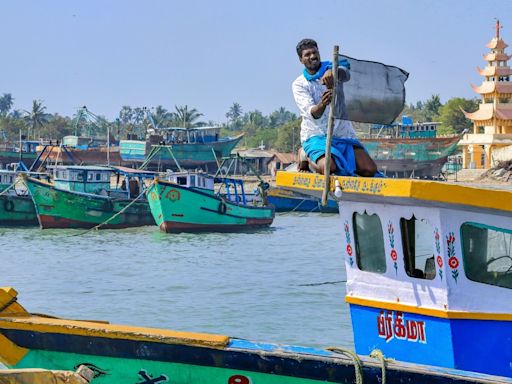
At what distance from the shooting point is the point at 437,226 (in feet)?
22.5

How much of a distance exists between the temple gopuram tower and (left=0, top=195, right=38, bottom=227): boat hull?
3738 cm

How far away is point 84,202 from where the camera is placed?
A: 3597cm

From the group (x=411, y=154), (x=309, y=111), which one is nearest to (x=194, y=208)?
(x=411, y=154)

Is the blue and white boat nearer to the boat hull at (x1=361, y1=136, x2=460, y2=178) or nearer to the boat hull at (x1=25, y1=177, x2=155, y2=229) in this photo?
the boat hull at (x1=25, y1=177, x2=155, y2=229)

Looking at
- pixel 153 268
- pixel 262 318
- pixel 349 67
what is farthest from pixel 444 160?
pixel 349 67

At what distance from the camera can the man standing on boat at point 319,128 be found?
23.8ft

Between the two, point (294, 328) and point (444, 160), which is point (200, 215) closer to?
point (294, 328)

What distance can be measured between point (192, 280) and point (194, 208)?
40.5 ft

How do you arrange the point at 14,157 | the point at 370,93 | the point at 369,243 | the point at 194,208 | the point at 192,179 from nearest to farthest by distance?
the point at 370,93
the point at 369,243
the point at 194,208
the point at 192,179
the point at 14,157

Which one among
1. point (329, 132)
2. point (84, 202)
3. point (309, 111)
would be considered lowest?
point (84, 202)

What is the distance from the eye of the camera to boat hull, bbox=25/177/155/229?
35375 mm

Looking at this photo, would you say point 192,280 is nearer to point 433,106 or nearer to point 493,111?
point 493,111

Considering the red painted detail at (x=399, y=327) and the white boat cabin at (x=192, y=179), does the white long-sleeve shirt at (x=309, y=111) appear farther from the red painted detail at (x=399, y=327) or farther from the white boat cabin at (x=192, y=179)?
the white boat cabin at (x=192, y=179)

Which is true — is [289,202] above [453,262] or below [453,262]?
below
